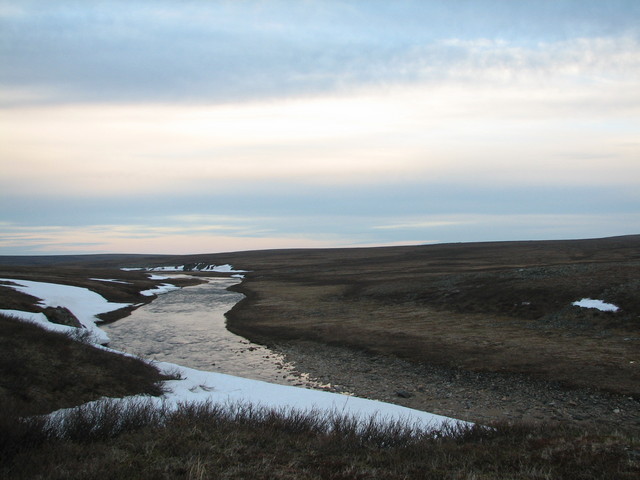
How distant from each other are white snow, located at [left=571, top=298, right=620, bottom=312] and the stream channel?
69.2ft

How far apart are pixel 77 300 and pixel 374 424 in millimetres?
43661

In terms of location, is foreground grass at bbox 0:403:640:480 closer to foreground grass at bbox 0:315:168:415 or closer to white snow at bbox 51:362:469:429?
foreground grass at bbox 0:315:168:415

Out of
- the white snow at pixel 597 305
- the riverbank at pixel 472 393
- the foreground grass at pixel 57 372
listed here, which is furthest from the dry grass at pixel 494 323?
the foreground grass at pixel 57 372

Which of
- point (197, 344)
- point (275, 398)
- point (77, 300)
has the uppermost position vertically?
point (77, 300)

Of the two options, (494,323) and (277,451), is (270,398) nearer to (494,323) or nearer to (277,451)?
(277,451)

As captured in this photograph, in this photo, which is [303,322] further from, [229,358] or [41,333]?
[41,333]

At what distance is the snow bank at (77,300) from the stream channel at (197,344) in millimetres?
2491

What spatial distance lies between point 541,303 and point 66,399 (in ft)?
104

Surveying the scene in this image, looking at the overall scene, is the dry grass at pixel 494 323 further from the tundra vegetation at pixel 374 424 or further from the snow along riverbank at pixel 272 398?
the snow along riverbank at pixel 272 398

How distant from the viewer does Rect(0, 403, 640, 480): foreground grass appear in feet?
23.2

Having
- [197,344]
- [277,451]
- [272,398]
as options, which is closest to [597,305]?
[272,398]

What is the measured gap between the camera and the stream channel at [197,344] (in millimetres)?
22219

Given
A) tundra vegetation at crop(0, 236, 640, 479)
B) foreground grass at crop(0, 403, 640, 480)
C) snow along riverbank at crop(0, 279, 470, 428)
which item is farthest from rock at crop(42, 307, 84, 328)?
foreground grass at crop(0, 403, 640, 480)

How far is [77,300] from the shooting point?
4466 centimetres
